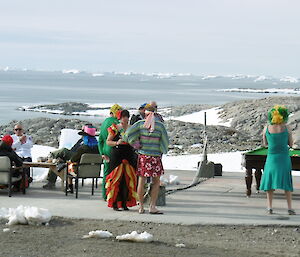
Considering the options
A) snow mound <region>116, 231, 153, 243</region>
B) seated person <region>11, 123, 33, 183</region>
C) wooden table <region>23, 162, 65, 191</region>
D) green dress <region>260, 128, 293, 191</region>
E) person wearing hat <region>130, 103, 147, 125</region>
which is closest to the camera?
snow mound <region>116, 231, 153, 243</region>

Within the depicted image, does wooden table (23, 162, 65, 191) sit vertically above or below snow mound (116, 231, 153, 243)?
above

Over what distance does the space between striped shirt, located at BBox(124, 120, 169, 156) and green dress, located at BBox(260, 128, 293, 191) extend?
1.66 m

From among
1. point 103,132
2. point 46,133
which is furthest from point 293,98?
point 103,132

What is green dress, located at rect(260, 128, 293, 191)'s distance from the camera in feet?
38.7

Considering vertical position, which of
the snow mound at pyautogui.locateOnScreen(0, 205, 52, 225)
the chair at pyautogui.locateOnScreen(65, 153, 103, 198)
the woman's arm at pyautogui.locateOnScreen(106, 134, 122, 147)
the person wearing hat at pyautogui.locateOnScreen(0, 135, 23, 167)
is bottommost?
the snow mound at pyautogui.locateOnScreen(0, 205, 52, 225)

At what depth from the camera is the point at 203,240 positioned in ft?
32.2

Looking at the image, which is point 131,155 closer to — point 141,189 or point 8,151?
point 141,189

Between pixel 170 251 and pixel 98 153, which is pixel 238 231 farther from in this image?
pixel 98 153

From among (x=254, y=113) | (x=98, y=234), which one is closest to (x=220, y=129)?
(x=254, y=113)

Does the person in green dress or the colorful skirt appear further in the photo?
the colorful skirt

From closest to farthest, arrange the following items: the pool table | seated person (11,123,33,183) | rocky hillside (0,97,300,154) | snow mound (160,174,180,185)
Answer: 1. the pool table
2. seated person (11,123,33,183)
3. snow mound (160,174,180,185)
4. rocky hillside (0,97,300,154)

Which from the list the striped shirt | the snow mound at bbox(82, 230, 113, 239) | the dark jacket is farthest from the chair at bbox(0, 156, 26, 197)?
the snow mound at bbox(82, 230, 113, 239)

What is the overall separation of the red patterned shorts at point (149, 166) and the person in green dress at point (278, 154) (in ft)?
5.58

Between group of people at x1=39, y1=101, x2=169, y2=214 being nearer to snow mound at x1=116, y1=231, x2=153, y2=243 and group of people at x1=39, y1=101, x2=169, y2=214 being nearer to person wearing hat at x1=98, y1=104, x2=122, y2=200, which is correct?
person wearing hat at x1=98, y1=104, x2=122, y2=200
